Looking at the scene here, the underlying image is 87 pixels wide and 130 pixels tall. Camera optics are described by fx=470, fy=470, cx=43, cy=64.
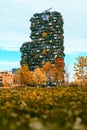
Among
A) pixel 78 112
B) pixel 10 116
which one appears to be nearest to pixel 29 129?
pixel 10 116

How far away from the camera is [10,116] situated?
37.8ft

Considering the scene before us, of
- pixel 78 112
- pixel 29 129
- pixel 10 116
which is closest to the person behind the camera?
pixel 29 129

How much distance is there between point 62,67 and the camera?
149 m

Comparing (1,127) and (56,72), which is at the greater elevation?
(56,72)

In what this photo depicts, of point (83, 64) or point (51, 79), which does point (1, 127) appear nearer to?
point (83, 64)

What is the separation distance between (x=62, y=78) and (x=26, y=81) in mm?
11863

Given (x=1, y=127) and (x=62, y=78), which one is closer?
(x=1, y=127)

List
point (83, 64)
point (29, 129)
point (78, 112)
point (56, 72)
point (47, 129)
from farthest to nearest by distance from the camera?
1. point (56, 72)
2. point (83, 64)
3. point (78, 112)
4. point (29, 129)
5. point (47, 129)

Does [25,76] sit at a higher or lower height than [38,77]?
higher

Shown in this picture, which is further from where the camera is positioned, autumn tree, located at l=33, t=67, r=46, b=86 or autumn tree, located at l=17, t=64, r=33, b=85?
autumn tree, located at l=17, t=64, r=33, b=85

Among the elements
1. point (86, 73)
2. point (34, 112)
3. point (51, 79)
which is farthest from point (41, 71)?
point (34, 112)

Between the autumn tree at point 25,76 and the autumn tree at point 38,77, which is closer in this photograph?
the autumn tree at point 38,77

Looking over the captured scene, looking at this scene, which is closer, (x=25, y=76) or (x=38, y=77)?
(x=25, y=76)

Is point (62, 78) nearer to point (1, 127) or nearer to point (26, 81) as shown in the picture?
point (26, 81)
